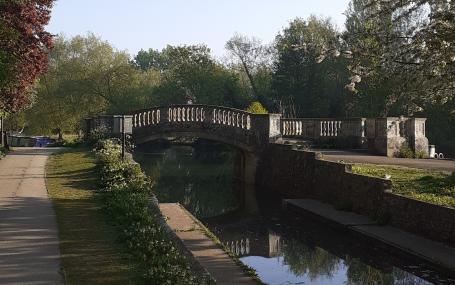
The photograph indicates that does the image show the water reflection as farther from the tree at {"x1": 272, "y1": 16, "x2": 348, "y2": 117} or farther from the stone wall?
the tree at {"x1": 272, "y1": 16, "x2": 348, "y2": 117}

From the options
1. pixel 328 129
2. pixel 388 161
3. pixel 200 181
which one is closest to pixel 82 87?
pixel 200 181

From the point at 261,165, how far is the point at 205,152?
80.7 feet

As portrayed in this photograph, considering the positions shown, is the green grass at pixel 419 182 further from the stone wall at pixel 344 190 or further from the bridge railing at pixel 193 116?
the bridge railing at pixel 193 116

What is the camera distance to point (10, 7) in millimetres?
18844

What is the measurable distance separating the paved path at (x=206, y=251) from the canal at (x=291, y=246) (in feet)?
4.17

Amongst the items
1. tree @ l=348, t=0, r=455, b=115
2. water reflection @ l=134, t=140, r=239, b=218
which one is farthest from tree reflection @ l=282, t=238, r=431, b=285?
water reflection @ l=134, t=140, r=239, b=218

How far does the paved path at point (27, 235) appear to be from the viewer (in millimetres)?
7609

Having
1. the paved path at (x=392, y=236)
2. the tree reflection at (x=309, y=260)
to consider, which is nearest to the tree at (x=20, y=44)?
the tree reflection at (x=309, y=260)

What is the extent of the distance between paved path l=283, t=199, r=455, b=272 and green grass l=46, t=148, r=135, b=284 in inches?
288

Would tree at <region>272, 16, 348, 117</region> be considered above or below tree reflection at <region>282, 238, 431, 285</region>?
above

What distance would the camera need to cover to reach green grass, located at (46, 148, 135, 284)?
25.2ft

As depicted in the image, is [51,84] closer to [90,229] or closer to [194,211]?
[194,211]

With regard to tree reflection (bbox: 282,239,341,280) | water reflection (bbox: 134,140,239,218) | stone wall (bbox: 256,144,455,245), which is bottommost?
tree reflection (bbox: 282,239,341,280)

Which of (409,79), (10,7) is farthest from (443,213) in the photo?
(10,7)
